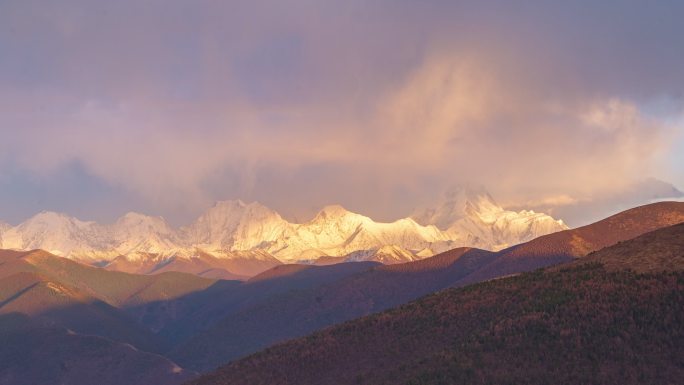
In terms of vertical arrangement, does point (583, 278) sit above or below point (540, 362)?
above

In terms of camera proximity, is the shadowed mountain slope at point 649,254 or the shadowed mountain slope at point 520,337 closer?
the shadowed mountain slope at point 520,337

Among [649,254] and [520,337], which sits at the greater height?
[649,254]

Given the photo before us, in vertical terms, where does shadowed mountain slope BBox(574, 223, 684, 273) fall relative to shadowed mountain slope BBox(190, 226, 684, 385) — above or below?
above

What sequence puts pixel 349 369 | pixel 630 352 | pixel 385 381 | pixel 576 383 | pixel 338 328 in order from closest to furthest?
pixel 576 383
pixel 630 352
pixel 385 381
pixel 349 369
pixel 338 328

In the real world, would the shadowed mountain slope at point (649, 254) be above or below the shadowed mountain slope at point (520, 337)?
above

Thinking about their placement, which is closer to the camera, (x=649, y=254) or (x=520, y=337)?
(x=520, y=337)

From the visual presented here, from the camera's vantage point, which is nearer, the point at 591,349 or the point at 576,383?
the point at 576,383

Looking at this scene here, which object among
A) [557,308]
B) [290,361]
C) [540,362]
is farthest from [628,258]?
[290,361]

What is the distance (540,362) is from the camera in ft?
307

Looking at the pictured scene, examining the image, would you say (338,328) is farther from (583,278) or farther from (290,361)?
(583,278)

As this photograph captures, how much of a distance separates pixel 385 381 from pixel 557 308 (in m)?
28.7

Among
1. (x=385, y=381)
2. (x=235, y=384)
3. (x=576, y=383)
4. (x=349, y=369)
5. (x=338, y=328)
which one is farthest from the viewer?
(x=338, y=328)

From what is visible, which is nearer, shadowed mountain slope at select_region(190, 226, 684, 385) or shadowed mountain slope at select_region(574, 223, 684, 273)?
shadowed mountain slope at select_region(190, 226, 684, 385)

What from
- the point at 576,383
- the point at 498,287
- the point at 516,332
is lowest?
the point at 576,383
